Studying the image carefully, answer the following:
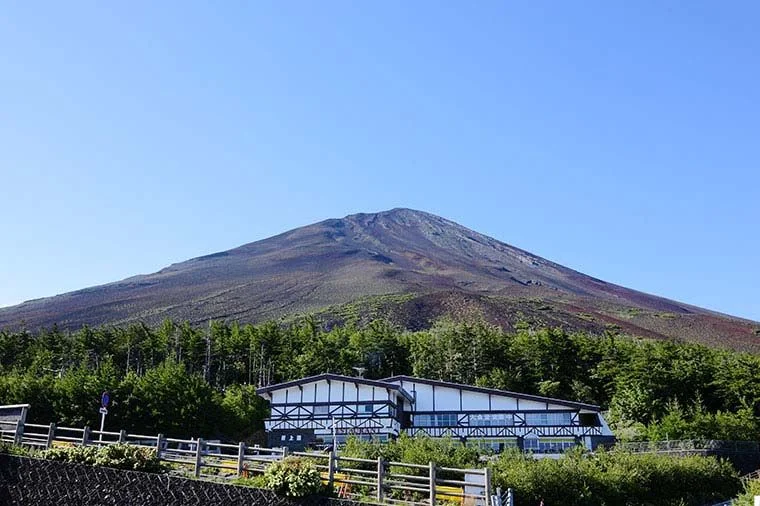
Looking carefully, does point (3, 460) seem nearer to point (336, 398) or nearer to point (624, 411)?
point (336, 398)

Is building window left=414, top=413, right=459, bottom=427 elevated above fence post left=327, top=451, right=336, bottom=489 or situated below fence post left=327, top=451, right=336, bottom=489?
above

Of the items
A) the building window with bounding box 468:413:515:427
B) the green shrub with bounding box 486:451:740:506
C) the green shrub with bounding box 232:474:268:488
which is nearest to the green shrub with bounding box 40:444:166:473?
the green shrub with bounding box 232:474:268:488

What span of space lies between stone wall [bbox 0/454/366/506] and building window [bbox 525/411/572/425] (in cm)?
2809

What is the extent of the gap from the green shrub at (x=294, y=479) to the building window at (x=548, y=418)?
27.8 meters

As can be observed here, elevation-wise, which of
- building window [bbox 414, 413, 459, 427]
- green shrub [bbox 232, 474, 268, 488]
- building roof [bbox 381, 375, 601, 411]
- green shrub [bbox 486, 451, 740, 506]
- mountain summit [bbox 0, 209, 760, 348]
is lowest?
green shrub [bbox 486, 451, 740, 506]

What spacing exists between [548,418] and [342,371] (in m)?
23.6

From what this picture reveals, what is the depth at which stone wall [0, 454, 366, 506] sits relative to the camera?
18625mm

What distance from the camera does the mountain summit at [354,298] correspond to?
124 m

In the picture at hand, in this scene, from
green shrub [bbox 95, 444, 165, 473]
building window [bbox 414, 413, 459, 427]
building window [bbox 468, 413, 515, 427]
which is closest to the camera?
green shrub [bbox 95, 444, 165, 473]

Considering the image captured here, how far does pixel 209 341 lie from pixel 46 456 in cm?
5024

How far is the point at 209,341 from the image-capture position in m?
70.8

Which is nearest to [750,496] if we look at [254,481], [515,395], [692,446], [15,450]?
[254,481]

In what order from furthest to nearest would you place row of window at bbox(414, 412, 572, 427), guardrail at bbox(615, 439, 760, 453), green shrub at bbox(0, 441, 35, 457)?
1. row of window at bbox(414, 412, 572, 427)
2. guardrail at bbox(615, 439, 760, 453)
3. green shrub at bbox(0, 441, 35, 457)

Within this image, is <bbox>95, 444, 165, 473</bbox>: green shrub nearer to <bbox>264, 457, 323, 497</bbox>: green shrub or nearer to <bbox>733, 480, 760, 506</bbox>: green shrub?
<bbox>264, 457, 323, 497</bbox>: green shrub
